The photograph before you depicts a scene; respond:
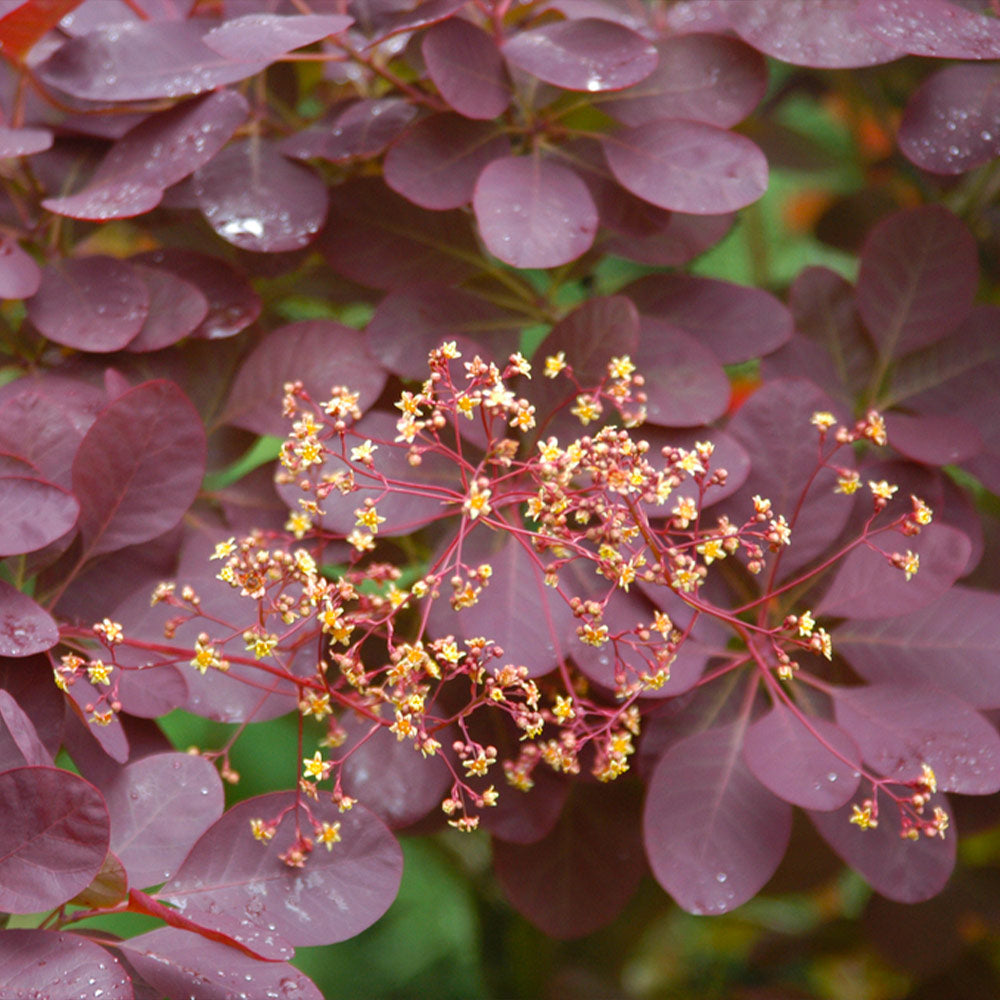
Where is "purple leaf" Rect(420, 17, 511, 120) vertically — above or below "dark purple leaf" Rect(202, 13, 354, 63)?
below

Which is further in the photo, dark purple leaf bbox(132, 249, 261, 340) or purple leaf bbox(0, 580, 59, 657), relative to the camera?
dark purple leaf bbox(132, 249, 261, 340)

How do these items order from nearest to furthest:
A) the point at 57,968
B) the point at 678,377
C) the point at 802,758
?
the point at 57,968
the point at 802,758
the point at 678,377

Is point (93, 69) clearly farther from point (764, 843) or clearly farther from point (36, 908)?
point (764, 843)

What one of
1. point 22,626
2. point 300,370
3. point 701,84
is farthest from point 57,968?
point 701,84

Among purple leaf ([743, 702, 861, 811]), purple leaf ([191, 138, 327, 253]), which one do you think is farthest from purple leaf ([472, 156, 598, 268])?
purple leaf ([743, 702, 861, 811])

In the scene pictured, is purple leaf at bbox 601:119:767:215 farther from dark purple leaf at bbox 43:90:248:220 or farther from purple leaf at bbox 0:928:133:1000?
purple leaf at bbox 0:928:133:1000

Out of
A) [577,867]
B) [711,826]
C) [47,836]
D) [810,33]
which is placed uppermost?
[810,33]

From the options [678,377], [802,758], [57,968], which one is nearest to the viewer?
[57,968]

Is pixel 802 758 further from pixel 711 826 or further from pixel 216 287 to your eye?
pixel 216 287
